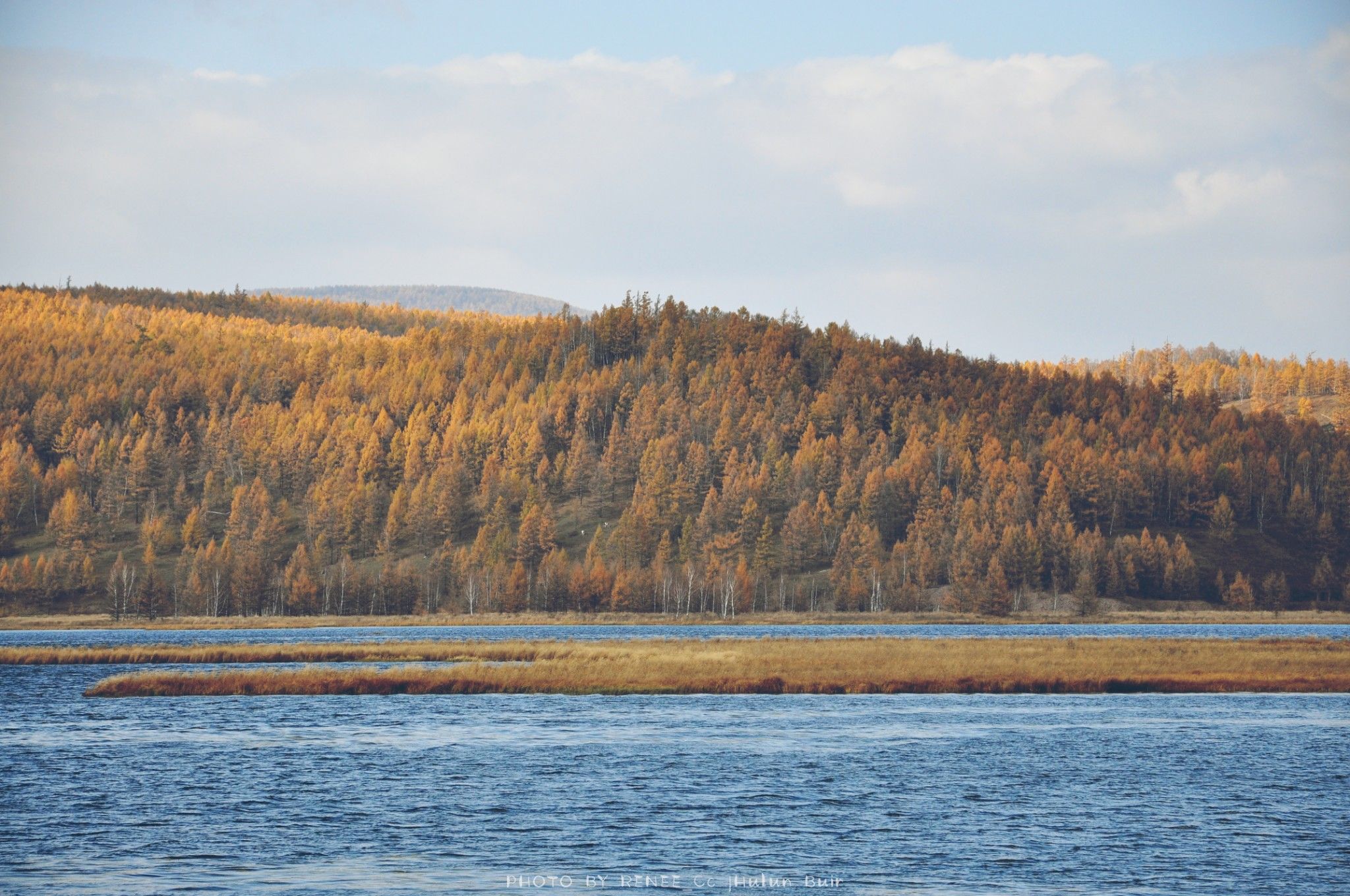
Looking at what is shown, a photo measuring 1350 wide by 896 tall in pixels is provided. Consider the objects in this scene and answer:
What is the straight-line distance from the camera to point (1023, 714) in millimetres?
61312

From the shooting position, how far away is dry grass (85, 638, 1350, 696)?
70.1 meters

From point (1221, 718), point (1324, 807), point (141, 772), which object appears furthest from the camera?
point (1221, 718)

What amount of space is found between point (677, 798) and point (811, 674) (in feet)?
109

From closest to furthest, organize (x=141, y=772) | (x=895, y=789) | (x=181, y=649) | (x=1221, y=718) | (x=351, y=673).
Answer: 1. (x=895, y=789)
2. (x=141, y=772)
3. (x=1221, y=718)
4. (x=351, y=673)
5. (x=181, y=649)

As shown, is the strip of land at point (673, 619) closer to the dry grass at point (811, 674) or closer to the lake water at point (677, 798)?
the dry grass at point (811, 674)

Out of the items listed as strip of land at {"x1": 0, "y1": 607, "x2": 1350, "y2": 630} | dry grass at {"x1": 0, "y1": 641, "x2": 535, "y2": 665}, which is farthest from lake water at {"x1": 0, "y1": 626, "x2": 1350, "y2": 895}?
strip of land at {"x1": 0, "y1": 607, "x2": 1350, "y2": 630}

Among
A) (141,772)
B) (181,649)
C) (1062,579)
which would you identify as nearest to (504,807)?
(141,772)

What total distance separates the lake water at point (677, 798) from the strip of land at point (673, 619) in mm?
99538

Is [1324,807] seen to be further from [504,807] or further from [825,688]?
[825,688]

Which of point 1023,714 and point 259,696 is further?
point 259,696

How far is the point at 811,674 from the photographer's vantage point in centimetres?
7319

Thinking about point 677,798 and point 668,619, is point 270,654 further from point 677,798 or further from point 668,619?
point 668,619

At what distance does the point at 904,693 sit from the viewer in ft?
237

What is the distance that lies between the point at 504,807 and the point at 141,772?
1466cm
